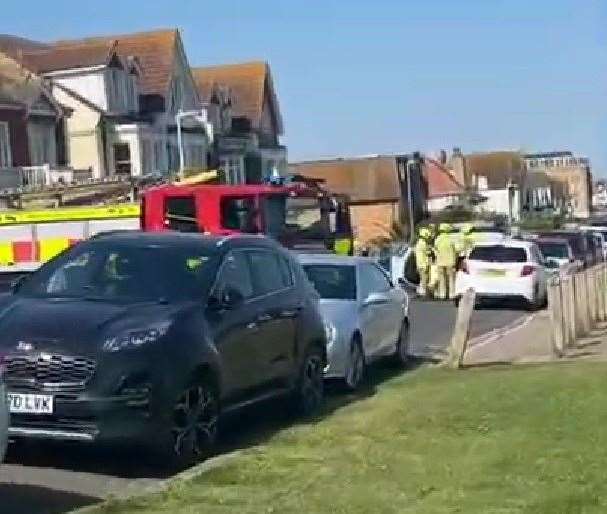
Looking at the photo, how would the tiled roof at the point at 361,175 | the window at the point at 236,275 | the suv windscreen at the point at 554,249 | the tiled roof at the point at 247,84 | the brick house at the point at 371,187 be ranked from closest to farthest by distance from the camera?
the window at the point at 236,275 < the suv windscreen at the point at 554,249 < the tiled roof at the point at 247,84 < the brick house at the point at 371,187 < the tiled roof at the point at 361,175

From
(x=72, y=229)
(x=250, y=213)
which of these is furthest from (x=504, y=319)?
(x=72, y=229)

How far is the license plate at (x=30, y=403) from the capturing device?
9.11 meters

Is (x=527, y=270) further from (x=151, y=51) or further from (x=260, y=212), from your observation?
(x=151, y=51)

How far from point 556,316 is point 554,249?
17712 millimetres

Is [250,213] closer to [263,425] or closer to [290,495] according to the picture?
[263,425]

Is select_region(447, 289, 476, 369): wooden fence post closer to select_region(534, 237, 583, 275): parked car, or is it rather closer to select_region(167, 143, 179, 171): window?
select_region(534, 237, 583, 275): parked car

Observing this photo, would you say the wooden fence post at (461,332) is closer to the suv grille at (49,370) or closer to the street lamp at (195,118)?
the suv grille at (49,370)

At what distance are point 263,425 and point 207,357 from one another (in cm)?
211

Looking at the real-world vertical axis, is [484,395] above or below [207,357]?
below

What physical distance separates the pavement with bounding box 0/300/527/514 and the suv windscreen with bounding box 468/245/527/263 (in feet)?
54.6

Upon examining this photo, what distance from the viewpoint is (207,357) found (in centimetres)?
988

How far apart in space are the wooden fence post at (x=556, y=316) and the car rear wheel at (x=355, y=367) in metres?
3.57

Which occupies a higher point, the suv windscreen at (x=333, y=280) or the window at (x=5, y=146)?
the window at (x=5, y=146)

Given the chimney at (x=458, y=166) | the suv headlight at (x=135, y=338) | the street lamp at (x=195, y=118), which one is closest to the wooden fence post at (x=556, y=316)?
the suv headlight at (x=135, y=338)
